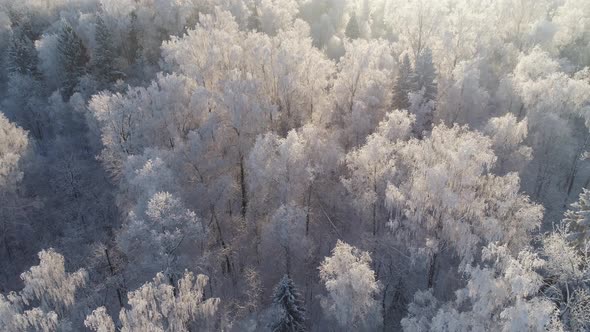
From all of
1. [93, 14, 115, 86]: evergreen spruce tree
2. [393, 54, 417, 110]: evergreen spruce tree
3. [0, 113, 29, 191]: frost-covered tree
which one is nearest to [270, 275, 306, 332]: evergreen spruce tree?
[393, 54, 417, 110]: evergreen spruce tree

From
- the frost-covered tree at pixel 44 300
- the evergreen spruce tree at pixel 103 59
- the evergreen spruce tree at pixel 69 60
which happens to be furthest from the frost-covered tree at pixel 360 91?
the evergreen spruce tree at pixel 69 60

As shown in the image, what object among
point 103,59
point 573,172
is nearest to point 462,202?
point 573,172

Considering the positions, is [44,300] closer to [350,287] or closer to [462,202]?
[350,287]

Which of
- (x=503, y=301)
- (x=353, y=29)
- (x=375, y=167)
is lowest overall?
(x=503, y=301)

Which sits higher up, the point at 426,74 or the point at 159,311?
the point at 426,74

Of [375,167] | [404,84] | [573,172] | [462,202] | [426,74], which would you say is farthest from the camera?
[404,84]

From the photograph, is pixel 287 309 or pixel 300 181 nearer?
pixel 287 309

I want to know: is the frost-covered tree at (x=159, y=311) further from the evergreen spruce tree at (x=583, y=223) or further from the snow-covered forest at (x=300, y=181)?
the evergreen spruce tree at (x=583, y=223)

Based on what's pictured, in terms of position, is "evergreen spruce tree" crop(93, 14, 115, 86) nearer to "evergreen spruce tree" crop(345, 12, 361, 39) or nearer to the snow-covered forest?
the snow-covered forest
